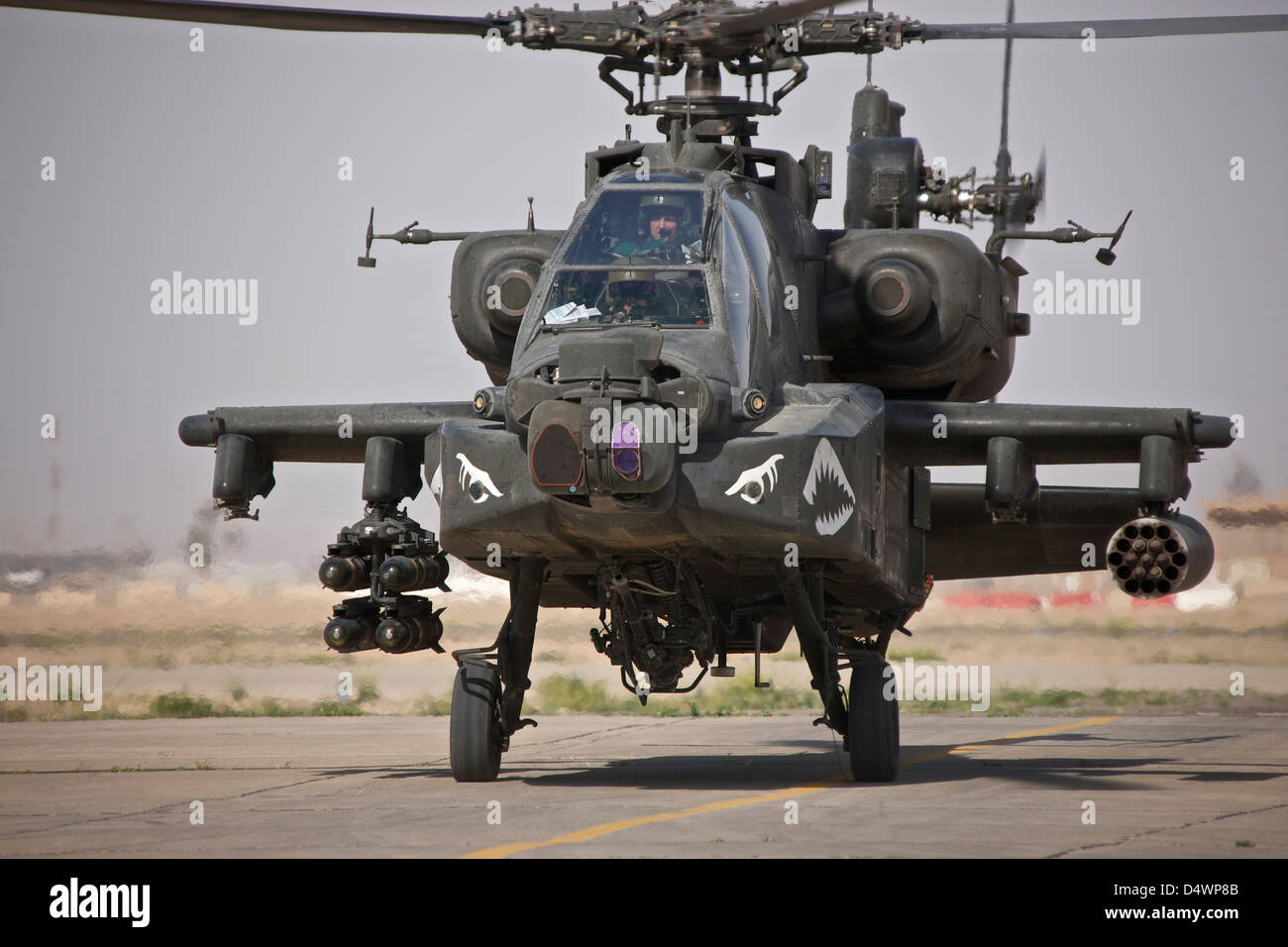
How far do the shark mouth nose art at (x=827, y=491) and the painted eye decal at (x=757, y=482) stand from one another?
214 millimetres

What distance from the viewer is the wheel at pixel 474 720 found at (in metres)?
11.7

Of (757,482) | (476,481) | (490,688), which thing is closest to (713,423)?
(757,482)

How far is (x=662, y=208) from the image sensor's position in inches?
442

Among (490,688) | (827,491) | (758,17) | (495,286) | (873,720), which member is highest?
(758,17)

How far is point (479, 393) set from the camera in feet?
35.3

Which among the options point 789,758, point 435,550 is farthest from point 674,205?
point 789,758

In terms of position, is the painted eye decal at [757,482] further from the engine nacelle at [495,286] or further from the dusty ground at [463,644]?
the dusty ground at [463,644]

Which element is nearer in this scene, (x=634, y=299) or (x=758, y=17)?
(x=758, y=17)

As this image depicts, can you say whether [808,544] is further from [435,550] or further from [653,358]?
[435,550]

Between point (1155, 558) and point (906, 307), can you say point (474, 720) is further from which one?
point (1155, 558)

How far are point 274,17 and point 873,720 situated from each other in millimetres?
6344

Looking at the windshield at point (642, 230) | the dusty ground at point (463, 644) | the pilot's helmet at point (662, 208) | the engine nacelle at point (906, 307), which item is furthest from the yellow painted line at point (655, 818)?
the dusty ground at point (463, 644)

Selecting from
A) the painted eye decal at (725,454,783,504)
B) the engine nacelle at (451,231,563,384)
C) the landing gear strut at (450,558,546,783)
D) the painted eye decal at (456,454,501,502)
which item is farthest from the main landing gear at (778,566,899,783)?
the engine nacelle at (451,231,563,384)

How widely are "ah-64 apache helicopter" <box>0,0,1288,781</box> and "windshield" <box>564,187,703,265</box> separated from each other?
0.02 metres
